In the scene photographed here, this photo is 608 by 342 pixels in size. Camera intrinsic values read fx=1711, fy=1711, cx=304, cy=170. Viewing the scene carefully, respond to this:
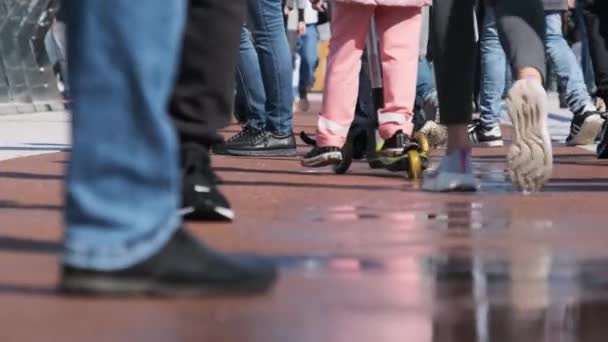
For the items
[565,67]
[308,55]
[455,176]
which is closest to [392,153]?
[455,176]

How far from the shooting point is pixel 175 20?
3354 millimetres

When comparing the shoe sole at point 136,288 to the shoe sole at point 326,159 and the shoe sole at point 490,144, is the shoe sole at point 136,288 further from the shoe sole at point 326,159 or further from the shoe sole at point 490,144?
the shoe sole at point 490,144

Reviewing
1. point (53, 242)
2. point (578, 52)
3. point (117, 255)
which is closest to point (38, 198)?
point (53, 242)

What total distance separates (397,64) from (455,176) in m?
1.27

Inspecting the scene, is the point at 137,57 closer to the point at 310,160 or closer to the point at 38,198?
the point at 38,198

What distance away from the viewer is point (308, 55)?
76.3 feet

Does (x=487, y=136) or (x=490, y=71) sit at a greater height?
(x=490, y=71)

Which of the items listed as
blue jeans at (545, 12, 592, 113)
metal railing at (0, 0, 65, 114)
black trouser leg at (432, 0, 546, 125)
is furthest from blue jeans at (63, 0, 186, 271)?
metal railing at (0, 0, 65, 114)

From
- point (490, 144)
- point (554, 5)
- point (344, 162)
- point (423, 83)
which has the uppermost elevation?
point (554, 5)

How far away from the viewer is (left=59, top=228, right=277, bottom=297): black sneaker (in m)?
3.30

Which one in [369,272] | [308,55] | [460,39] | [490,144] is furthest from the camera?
[308,55]

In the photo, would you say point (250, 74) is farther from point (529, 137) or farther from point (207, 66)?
point (207, 66)

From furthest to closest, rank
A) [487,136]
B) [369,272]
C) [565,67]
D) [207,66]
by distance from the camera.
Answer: [565,67] < [487,136] < [207,66] < [369,272]

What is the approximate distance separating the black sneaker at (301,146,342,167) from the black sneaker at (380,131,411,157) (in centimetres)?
20
